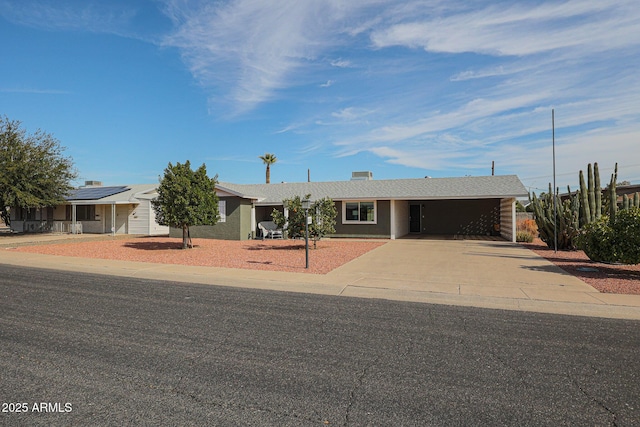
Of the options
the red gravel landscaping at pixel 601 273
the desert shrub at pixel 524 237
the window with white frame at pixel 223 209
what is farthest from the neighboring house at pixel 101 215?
the red gravel landscaping at pixel 601 273

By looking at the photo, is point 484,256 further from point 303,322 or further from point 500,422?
point 500,422

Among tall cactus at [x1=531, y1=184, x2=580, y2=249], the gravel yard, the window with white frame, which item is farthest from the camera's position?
the window with white frame

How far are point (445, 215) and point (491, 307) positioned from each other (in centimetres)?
2046

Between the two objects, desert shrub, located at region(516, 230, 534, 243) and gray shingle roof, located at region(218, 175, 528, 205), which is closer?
desert shrub, located at region(516, 230, 534, 243)

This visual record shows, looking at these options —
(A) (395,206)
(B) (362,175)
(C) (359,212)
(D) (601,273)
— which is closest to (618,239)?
(D) (601,273)

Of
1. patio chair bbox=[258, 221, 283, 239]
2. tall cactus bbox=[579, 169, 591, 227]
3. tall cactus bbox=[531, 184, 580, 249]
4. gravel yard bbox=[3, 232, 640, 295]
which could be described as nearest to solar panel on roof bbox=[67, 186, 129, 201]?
gravel yard bbox=[3, 232, 640, 295]

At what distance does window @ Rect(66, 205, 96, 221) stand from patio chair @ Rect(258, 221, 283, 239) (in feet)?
45.0

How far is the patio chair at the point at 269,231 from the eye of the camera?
23.0 meters

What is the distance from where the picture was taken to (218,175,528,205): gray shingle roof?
71.8ft

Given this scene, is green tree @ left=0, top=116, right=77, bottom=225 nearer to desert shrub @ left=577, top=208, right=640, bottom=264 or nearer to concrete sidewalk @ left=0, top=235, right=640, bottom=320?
concrete sidewalk @ left=0, top=235, right=640, bottom=320

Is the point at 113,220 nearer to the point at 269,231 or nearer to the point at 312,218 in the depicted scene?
the point at 269,231

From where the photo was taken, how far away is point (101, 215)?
93.4 ft

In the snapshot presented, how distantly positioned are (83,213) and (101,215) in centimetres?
159

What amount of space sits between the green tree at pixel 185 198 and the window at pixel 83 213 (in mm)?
14696
